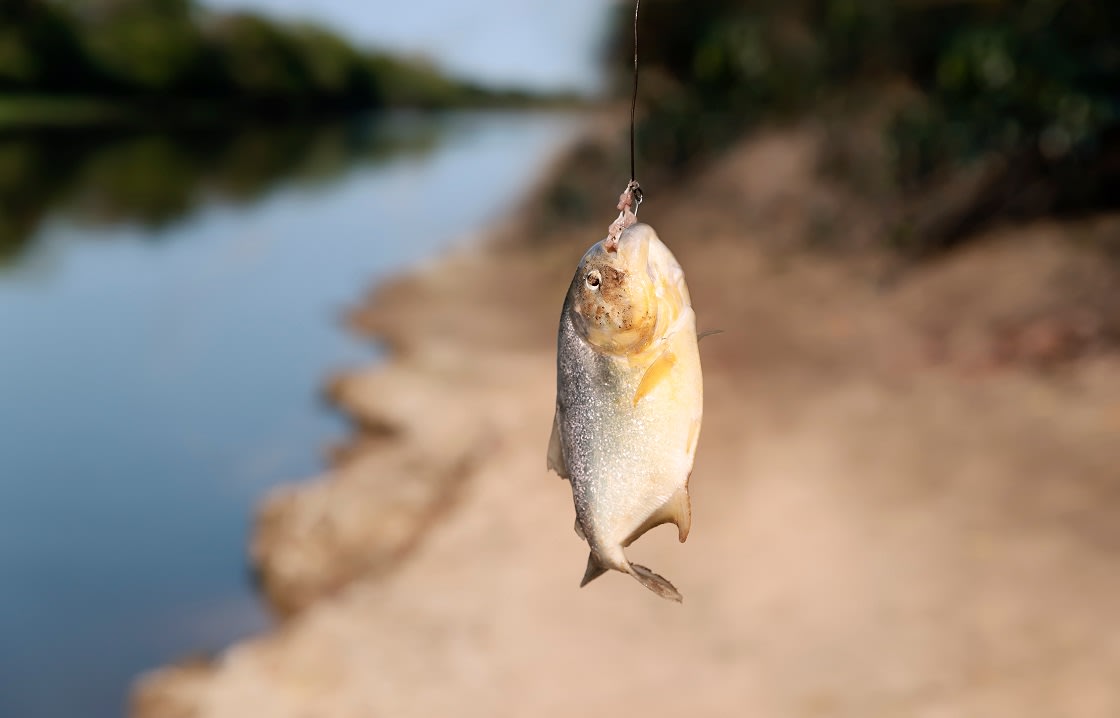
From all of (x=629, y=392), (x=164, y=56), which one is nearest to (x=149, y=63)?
(x=164, y=56)

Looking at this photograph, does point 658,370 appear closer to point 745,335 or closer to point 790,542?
point 790,542

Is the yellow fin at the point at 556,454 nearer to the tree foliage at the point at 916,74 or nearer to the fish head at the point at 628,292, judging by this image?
the fish head at the point at 628,292

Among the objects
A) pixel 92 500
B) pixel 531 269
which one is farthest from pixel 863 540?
pixel 531 269

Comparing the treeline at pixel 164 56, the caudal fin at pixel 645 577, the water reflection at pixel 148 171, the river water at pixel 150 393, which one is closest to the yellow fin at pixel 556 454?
the caudal fin at pixel 645 577

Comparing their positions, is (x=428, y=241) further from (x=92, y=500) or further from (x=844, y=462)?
(x=844, y=462)

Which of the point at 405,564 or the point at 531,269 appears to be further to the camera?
the point at 531,269
